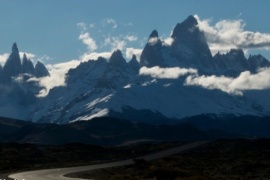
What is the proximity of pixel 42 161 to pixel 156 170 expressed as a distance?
5394 centimetres

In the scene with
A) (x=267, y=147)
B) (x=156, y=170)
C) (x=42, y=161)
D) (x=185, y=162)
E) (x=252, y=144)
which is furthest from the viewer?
(x=252, y=144)

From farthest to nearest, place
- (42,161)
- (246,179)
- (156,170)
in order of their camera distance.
Answer: (42,161)
(156,170)
(246,179)

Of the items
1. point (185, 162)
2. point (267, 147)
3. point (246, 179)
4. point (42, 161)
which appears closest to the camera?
point (246, 179)

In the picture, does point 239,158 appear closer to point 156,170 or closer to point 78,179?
point 156,170

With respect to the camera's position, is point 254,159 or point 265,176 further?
point 254,159

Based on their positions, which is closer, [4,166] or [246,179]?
[246,179]

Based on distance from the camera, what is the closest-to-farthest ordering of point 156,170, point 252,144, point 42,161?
1. point 156,170
2. point 42,161
3. point 252,144

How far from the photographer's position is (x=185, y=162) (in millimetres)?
104688

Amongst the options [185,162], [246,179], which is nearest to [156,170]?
[246,179]

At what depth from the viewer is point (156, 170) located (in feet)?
251

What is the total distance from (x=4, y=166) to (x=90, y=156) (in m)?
37.3

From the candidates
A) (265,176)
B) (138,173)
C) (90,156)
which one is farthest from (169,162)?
(90,156)

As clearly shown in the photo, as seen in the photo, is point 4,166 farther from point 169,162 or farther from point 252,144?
point 252,144

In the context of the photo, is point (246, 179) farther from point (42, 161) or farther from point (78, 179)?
point (42, 161)
